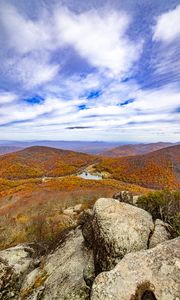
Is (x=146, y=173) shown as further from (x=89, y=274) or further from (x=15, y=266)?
(x=89, y=274)

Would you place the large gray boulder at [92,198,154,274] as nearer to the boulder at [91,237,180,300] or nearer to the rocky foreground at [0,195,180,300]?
the rocky foreground at [0,195,180,300]

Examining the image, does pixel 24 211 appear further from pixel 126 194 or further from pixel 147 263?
pixel 147 263

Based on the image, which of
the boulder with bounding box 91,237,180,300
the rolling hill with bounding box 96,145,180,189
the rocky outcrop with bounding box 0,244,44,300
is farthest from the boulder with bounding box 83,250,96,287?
the rolling hill with bounding box 96,145,180,189

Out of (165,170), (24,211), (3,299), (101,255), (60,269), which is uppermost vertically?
(101,255)

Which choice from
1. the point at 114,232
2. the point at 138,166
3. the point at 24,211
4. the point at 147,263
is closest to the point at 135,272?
the point at 147,263

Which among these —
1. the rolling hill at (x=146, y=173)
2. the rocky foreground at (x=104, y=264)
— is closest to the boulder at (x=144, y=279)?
the rocky foreground at (x=104, y=264)

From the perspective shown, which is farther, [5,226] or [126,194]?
[5,226]

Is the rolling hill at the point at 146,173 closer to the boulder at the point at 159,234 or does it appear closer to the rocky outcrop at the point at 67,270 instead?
the rocky outcrop at the point at 67,270
